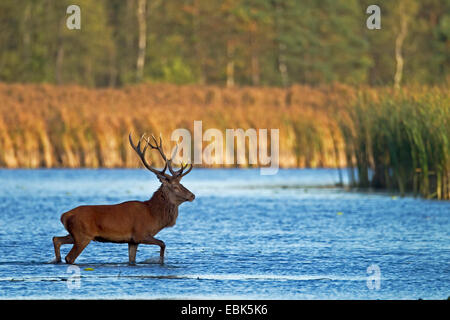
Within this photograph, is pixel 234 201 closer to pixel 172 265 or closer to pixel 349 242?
pixel 349 242

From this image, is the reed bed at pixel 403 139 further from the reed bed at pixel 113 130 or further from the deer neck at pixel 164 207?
the deer neck at pixel 164 207

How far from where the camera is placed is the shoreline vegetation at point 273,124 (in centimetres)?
2094

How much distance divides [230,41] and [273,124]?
37757mm

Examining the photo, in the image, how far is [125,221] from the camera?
10.9m

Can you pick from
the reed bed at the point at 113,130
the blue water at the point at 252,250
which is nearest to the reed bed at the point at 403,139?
the blue water at the point at 252,250

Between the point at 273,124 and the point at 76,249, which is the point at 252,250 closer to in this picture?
the point at 76,249

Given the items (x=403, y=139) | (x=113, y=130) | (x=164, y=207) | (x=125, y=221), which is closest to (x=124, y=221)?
(x=125, y=221)

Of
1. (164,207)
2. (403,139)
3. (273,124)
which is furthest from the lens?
(273,124)

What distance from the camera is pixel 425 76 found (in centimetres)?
7000

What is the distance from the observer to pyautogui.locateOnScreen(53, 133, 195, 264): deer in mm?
10703

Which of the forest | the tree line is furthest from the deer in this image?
the tree line

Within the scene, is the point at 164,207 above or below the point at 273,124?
below

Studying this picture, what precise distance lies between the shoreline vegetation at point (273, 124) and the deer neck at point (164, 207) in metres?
9.71

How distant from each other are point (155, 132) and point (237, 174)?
3.56 meters
